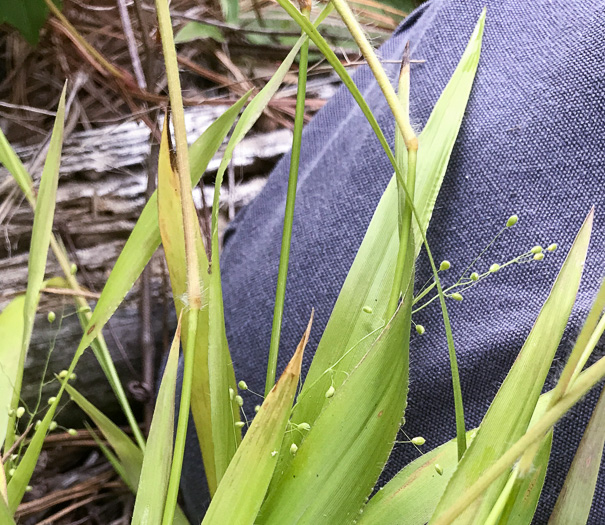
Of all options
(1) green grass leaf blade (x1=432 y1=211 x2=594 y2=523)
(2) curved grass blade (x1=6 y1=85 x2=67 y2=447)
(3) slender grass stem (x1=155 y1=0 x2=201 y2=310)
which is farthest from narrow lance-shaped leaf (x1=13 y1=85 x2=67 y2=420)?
(1) green grass leaf blade (x1=432 y1=211 x2=594 y2=523)

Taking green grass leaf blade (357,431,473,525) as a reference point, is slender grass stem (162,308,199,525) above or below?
above

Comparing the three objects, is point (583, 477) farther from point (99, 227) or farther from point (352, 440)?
point (99, 227)

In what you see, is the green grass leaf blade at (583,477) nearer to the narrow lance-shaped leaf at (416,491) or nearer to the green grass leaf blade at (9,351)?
the narrow lance-shaped leaf at (416,491)

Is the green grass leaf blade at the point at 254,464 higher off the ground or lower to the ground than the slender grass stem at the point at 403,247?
lower

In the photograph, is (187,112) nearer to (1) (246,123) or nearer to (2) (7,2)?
(2) (7,2)

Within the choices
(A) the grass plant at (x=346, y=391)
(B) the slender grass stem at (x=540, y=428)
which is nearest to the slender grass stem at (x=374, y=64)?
(A) the grass plant at (x=346, y=391)

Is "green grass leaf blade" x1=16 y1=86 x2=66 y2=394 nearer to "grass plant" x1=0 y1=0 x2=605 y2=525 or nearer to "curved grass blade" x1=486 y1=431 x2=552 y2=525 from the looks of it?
"grass plant" x1=0 y1=0 x2=605 y2=525
